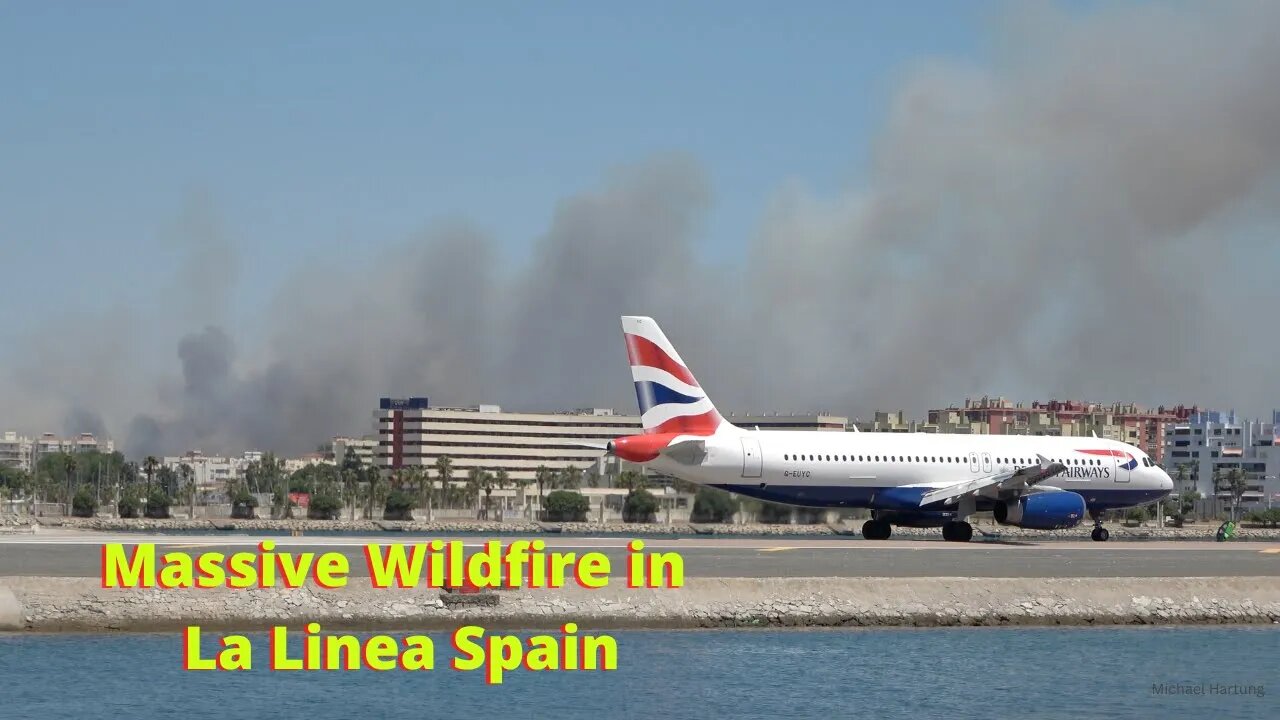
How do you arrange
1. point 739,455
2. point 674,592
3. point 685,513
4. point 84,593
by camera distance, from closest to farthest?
point 84,593 → point 674,592 → point 739,455 → point 685,513

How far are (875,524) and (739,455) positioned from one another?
883cm

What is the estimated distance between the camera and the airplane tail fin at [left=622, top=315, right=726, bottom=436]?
207 ft

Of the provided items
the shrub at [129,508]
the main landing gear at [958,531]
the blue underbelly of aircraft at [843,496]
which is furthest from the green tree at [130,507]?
the main landing gear at [958,531]

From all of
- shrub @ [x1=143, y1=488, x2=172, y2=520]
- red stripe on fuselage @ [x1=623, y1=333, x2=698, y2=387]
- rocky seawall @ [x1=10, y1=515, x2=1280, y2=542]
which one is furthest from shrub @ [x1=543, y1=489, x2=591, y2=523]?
red stripe on fuselage @ [x1=623, y1=333, x2=698, y2=387]

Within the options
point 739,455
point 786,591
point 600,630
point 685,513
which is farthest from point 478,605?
point 685,513

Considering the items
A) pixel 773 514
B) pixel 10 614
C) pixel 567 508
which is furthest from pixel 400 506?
pixel 10 614

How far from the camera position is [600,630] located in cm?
3875

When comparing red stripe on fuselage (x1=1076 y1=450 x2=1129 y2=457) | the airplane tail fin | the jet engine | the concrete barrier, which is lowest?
the concrete barrier

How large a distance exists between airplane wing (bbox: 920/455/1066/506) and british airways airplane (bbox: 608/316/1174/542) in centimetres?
4

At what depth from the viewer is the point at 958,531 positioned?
67438 mm

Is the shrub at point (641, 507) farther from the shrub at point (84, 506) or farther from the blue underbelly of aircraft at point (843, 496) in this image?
the blue underbelly of aircraft at point (843, 496)

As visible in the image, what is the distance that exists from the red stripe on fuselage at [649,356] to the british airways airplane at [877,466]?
0.04 metres

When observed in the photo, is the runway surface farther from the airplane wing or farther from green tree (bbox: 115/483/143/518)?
green tree (bbox: 115/483/143/518)

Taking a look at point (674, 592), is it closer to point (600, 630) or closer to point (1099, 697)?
point (600, 630)
